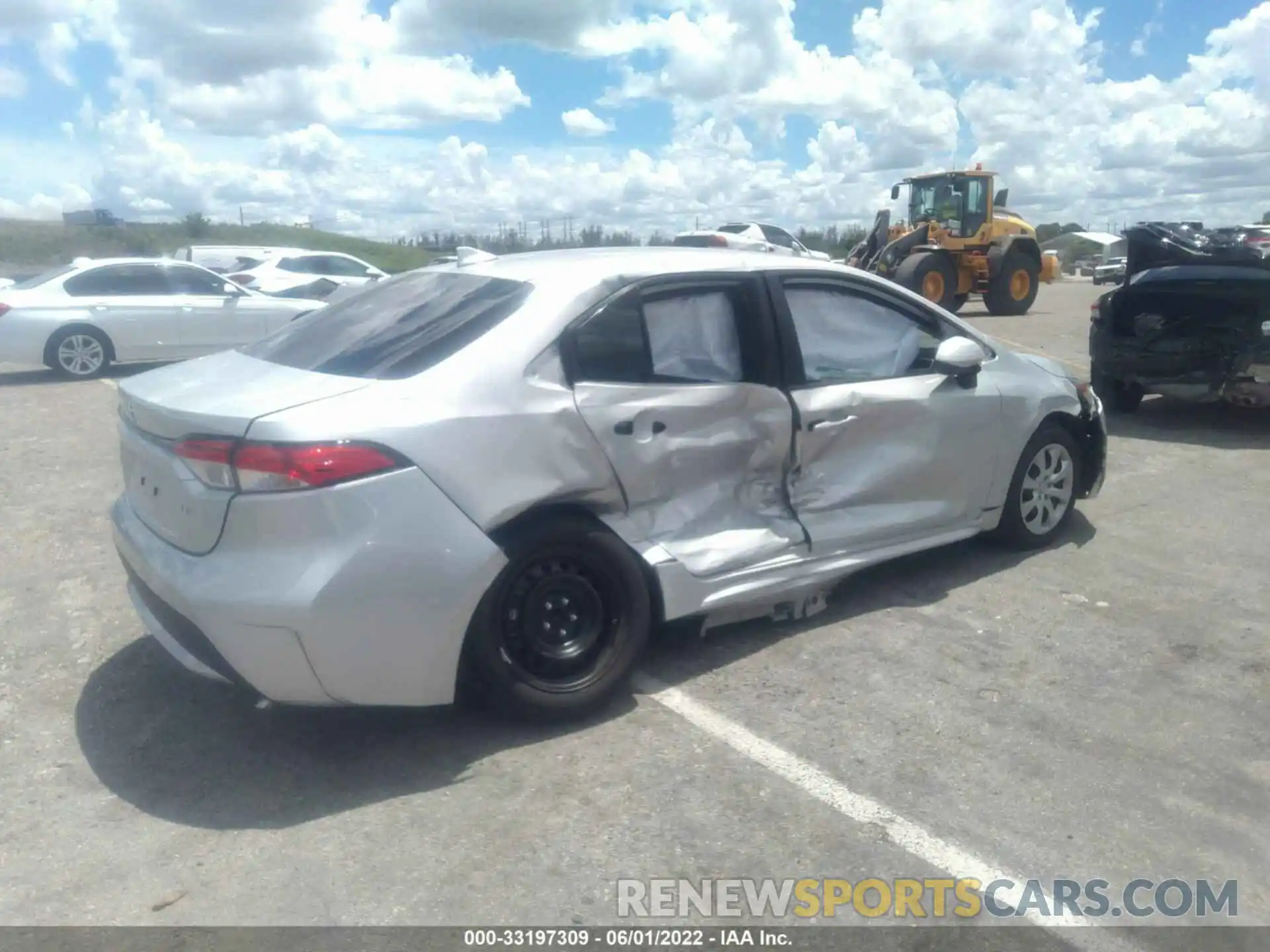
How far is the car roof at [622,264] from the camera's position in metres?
4.43

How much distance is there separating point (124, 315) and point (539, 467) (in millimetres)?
11659

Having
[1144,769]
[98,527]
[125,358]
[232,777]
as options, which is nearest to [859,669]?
[1144,769]

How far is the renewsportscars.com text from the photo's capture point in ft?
10.2

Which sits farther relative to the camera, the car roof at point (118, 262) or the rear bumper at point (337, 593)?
the car roof at point (118, 262)

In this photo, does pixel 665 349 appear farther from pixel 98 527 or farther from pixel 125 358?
pixel 125 358

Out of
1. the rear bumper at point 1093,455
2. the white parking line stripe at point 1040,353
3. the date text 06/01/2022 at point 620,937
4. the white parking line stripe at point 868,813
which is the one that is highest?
the rear bumper at point 1093,455

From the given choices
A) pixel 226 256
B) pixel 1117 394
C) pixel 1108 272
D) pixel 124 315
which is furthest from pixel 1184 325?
pixel 1108 272

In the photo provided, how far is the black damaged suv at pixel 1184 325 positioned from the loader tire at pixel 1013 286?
12.2 metres

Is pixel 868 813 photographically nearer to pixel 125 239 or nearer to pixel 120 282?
pixel 120 282

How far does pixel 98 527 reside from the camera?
21.6 ft

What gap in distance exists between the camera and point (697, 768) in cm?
Answer: 382

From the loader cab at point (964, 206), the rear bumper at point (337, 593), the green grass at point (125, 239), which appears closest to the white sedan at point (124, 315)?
the rear bumper at point (337, 593)

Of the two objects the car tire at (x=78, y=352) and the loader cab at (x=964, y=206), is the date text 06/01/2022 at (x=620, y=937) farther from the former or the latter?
the loader cab at (x=964, y=206)

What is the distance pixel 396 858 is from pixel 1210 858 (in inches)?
92.9
